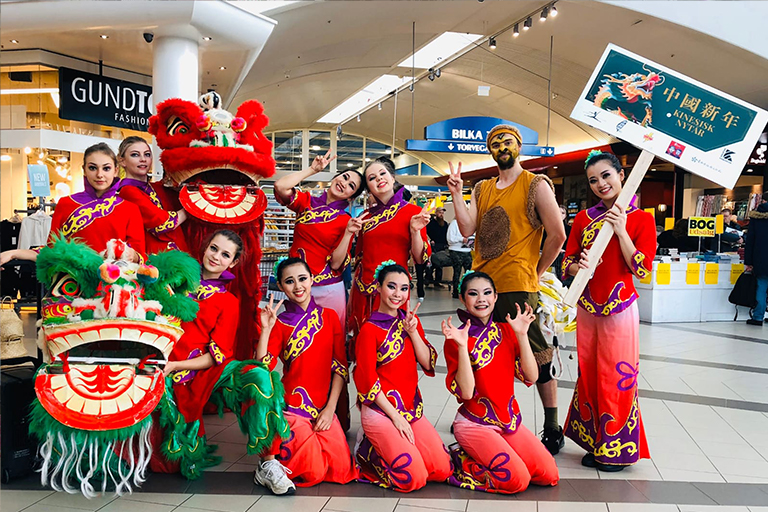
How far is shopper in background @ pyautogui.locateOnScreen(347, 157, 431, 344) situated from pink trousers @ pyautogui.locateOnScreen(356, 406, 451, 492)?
0.47 metres

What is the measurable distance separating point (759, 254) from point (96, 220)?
295 inches

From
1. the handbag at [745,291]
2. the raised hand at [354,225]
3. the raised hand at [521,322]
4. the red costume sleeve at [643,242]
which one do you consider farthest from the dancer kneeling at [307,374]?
the handbag at [745,291]

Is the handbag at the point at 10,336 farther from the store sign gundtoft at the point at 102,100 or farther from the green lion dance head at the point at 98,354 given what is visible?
the store sign gundtoft at the point at 102,100

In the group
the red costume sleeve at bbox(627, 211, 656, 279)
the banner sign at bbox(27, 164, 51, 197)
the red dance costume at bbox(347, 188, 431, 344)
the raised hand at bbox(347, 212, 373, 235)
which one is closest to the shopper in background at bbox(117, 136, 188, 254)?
the raised hand at bbox(347, 212, 373, 235)

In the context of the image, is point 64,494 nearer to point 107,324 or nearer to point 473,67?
point 107,324

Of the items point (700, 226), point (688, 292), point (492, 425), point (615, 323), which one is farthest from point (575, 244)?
point (700, 226)

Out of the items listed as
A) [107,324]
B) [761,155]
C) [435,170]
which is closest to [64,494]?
[107,324]

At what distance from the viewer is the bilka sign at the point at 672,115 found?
2.61 m

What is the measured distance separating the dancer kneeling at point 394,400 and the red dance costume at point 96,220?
111 centimetres

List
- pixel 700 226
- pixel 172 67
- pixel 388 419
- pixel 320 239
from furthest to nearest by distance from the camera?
pixel 700 226 → pixel 172 67 → pixel 320 239 → pixel 388 419

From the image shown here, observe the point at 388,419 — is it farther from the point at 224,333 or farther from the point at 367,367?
the point at 224,333

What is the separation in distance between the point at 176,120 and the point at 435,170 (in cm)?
2197

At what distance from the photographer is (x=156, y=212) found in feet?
9.42

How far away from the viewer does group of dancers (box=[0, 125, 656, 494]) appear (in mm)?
2586
